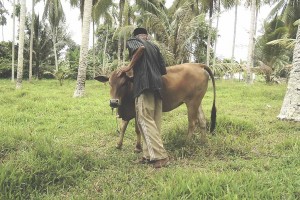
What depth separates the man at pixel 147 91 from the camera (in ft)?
14.3

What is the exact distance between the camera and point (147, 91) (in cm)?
442

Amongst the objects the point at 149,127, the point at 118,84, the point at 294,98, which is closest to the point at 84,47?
the point at 294,98

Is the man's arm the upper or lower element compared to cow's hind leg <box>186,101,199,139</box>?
upper

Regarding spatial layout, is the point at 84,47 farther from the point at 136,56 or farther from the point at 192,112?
the point at 136,56

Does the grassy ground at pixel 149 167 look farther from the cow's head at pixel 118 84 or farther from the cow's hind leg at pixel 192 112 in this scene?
the cow's head at pixel 118 84

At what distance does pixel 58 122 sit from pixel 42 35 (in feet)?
79.5

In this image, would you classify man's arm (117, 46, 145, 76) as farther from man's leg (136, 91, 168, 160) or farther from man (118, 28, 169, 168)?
man's leg (136, 91, 168, 160)

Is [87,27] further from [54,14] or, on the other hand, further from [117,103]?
[54,14]

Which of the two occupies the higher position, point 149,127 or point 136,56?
point 136,56

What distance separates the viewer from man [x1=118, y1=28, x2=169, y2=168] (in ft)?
14.3

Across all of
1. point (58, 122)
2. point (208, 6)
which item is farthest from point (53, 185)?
point (208, 6)

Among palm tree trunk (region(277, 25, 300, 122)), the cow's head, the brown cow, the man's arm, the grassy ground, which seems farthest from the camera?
palm tree trunk (region(277, 25, 300, 122))

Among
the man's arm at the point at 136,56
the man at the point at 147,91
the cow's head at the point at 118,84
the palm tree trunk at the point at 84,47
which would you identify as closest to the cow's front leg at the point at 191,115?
the man at the point at 147,91

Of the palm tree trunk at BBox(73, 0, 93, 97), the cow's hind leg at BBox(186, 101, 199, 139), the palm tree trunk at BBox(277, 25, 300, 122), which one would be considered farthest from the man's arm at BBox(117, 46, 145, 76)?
the palm tree trunk at BBox(73, 0, 93, 97)
